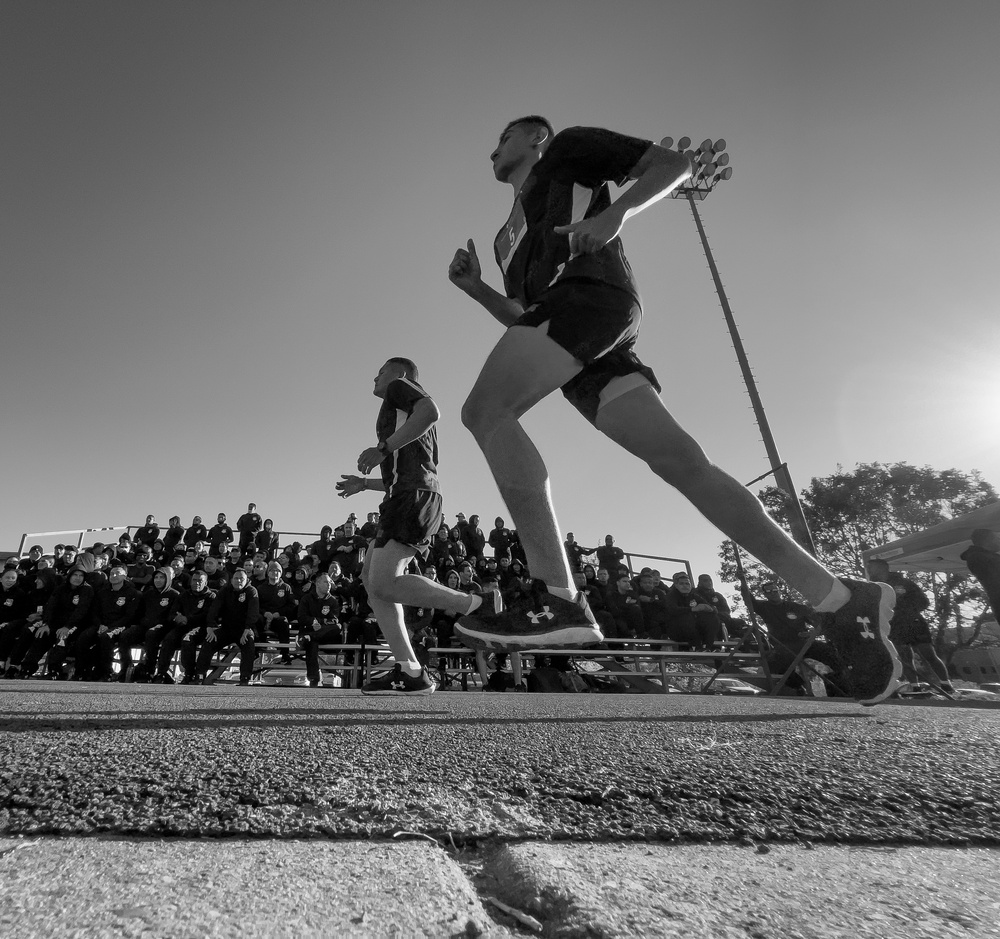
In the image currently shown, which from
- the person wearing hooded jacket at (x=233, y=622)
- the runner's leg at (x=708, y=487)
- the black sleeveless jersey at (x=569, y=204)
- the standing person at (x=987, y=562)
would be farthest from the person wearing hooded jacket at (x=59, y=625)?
the standing person at (x=987, y=562)

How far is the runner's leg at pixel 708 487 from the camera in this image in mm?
2010

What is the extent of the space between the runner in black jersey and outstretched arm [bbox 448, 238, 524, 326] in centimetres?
119

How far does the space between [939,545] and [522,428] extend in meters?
8.60

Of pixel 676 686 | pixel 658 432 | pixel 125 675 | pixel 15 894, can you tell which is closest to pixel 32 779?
pixel 15 894

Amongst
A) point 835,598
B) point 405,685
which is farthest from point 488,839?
point 405,685

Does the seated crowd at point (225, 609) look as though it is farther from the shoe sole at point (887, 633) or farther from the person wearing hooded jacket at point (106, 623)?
the shoe sole at point (887, 633)

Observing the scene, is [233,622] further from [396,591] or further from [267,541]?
[396,591]

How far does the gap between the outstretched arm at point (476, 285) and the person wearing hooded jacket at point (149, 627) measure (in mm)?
7720

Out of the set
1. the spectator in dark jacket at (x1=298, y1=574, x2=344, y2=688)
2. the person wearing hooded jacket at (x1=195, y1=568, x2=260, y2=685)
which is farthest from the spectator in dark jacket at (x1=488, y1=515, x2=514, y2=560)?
the person wearing hooded jacket at (x1=195, y1=568, x2=260, y2=685)

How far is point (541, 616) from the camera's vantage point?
2027 millimetres

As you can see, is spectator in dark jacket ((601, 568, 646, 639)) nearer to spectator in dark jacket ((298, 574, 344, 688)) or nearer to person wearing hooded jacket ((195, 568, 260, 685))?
spectator in dark jacket ((298, 574, 344, 688))

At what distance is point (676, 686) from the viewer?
9.59m

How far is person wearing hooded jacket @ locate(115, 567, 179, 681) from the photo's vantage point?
8.05 m

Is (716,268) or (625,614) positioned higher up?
(716,268)
